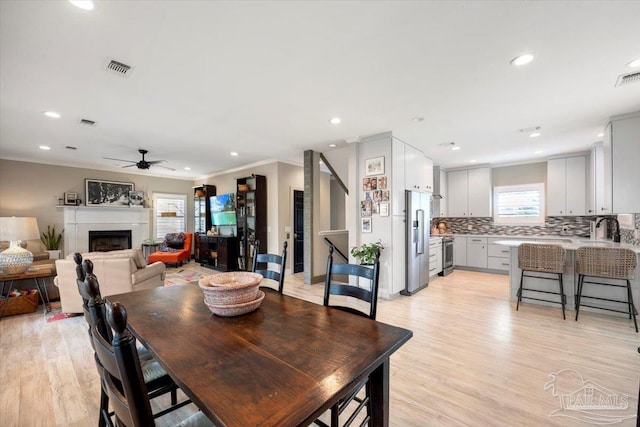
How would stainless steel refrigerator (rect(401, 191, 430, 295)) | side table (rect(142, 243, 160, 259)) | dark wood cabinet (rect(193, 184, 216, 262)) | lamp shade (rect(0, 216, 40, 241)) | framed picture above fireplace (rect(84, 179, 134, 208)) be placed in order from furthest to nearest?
dark wood cabinet (rect(193, 184, 216, 262))
side table (rect(142, 243, 160, 259))
framed picture above fireplace (rect(84, 179, 134, 208))
stainless steel refrigerator (rect(401, 191, 430, 295))
lamp shade (rect(0, 216, 40, 241))

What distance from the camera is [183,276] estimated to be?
6.13 metres

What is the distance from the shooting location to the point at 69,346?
279 centimetres

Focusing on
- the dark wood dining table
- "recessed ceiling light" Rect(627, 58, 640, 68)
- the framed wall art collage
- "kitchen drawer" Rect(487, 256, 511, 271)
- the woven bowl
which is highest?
"recessed ceiling light" Rect(627, 58, 640, 68)

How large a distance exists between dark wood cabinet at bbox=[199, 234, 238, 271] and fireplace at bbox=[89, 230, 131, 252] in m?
2.06

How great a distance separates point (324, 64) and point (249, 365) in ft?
7.59

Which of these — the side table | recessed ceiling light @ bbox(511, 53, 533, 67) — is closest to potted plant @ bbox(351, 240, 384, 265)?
recessed ceiling light @ bbox(511, 53, 533, 67)

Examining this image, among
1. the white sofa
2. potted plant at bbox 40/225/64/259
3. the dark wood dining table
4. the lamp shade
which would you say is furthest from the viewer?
potted plant at bbox 40/225/64/259

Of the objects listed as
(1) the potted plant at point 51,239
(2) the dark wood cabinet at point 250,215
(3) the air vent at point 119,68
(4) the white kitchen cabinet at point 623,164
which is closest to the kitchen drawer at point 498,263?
(4) the white kitchen cabinet at point 623,164

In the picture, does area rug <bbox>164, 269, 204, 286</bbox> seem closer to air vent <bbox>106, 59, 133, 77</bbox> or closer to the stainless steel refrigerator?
air vent <bbox>106, 59, 133, 77</bbox>

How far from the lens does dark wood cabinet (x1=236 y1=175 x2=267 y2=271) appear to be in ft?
21.0

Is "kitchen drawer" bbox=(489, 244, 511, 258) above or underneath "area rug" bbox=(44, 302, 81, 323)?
above

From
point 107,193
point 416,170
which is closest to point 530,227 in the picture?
point 416,170

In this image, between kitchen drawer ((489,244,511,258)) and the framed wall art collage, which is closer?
the framed wall art collage

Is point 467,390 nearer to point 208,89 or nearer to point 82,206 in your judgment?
point 208,89
